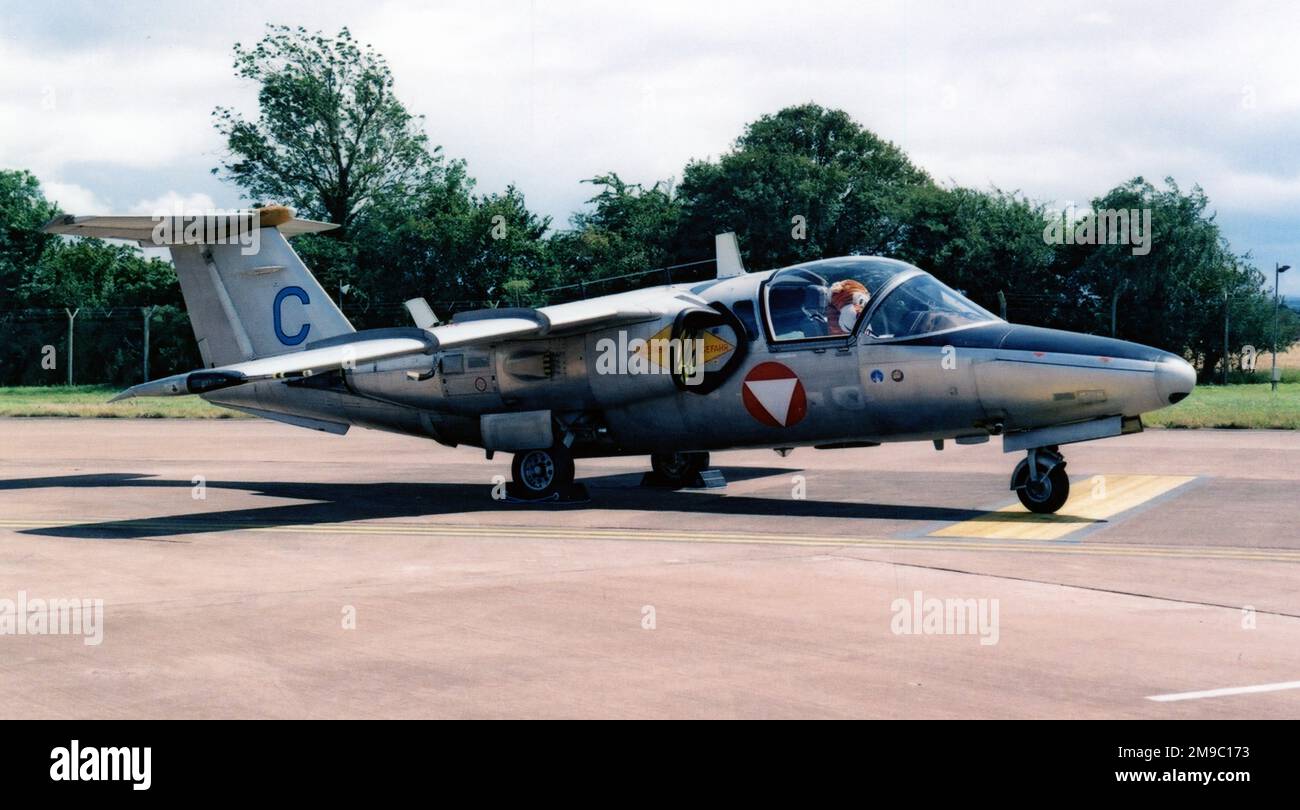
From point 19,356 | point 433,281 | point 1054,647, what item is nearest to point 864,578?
point 1054,647

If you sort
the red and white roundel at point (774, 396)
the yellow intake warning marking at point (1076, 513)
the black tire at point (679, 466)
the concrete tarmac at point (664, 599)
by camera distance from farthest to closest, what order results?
1. the black tire at point (679, 466)
2. the red and white roundel at point (774, 396)
3. the yellow intake warning marking at point (1076, 513)
4. the concrete tarmac at point (664, 599)

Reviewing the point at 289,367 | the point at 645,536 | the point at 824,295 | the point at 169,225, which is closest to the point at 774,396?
the point at 824,295

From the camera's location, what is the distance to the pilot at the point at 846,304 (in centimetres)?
1527

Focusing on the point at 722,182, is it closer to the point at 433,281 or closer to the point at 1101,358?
the point at 433,281

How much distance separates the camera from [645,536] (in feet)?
45.2

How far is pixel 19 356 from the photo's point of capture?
6319cm

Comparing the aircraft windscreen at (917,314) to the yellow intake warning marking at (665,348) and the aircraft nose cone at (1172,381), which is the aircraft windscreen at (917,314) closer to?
the yellow intake warning marking at (665,348)

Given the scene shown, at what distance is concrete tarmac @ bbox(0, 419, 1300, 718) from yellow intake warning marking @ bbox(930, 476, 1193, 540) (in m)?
0.09

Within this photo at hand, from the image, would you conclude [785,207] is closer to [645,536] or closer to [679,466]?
[679,466]

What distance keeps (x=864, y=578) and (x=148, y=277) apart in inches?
2670

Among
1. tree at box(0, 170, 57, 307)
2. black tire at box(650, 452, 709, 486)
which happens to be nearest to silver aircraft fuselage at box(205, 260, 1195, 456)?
black tire at box(650, 452, 709, 486)

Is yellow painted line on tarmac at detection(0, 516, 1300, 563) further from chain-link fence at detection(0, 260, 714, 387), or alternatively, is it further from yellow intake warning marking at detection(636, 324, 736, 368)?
chain-link fence at detection(0, 260, 714, 387)

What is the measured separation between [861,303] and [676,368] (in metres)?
2.58

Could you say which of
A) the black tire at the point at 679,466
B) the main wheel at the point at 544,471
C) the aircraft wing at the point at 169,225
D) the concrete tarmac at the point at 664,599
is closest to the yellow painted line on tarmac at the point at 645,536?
the concrete tarmac at the point at 664,599
